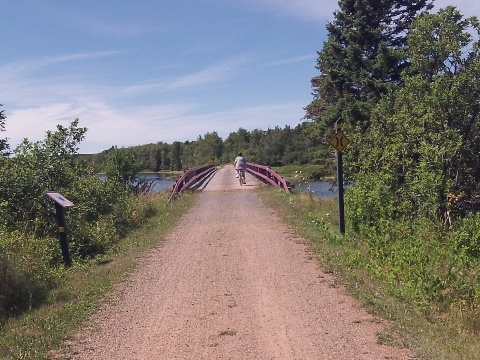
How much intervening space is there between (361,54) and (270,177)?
27.7ft

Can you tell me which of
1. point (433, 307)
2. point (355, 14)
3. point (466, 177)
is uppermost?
point (355, 14)

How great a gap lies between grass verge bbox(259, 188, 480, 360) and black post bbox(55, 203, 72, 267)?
187 inches

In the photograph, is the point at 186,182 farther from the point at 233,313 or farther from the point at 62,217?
the point at 233,313

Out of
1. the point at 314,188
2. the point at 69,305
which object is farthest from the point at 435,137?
the point at 314,188

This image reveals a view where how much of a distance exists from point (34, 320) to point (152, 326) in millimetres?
1619

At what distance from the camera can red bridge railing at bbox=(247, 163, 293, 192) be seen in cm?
2248

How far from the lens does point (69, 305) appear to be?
7410 mm

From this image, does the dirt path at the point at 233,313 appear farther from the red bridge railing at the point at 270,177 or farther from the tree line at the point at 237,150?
the tree line at the point at 237,150

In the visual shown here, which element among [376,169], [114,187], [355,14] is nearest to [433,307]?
[376,169]

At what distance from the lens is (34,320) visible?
6805 millimetres

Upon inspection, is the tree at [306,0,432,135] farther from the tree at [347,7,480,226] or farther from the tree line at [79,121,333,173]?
the tree line at [79,121,333,173]

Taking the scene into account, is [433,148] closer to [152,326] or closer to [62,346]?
[152,326]

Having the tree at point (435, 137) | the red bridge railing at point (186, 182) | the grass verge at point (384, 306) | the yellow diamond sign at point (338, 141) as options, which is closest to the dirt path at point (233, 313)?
the grass verge at point (384, 306)

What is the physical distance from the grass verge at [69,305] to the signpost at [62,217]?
255 mm
